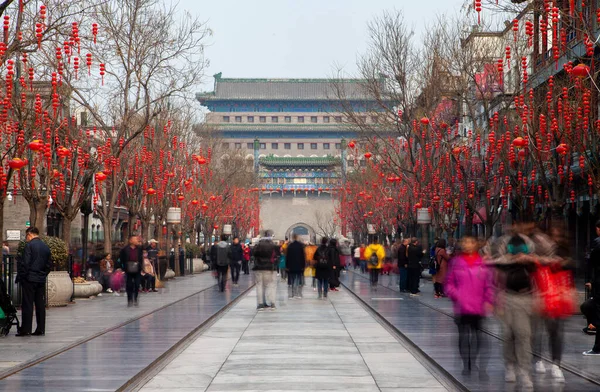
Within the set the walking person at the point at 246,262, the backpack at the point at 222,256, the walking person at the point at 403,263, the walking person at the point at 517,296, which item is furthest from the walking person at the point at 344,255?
the walking person at the point at 517,296

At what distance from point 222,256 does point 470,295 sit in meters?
21.3

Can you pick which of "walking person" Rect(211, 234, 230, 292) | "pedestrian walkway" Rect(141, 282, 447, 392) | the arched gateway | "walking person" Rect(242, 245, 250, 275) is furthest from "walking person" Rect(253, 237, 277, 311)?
the arched gateway

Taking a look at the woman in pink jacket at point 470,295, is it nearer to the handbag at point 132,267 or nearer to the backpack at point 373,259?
the handbag at point 132,267

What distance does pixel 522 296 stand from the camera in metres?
10.7

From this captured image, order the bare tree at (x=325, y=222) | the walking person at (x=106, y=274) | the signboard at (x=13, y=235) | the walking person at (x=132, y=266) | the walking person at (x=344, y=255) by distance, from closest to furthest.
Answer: the walking person at (x=132, y=266)
the walking person at (x=106, y=274)
the walking person at (x=344, y=255)
the signboard at (x=13, y=235)
the bare tree at (x=325, y=222)

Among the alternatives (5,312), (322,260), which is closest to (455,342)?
(5,312)

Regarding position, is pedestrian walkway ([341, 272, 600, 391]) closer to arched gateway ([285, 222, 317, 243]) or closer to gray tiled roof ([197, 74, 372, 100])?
arched gateway ([285, 222, 317, 243])

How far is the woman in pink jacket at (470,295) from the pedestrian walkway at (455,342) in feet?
1.06

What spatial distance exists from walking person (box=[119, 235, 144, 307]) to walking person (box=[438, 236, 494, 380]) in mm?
14200

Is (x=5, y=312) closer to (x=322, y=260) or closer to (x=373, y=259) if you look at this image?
(x=322, y=260)

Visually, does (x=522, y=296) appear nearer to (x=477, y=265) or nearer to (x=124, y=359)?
(x=477, y=265)

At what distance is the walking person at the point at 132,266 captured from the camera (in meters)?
25.1

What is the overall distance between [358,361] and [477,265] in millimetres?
2582

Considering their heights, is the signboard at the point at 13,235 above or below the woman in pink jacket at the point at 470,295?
above
